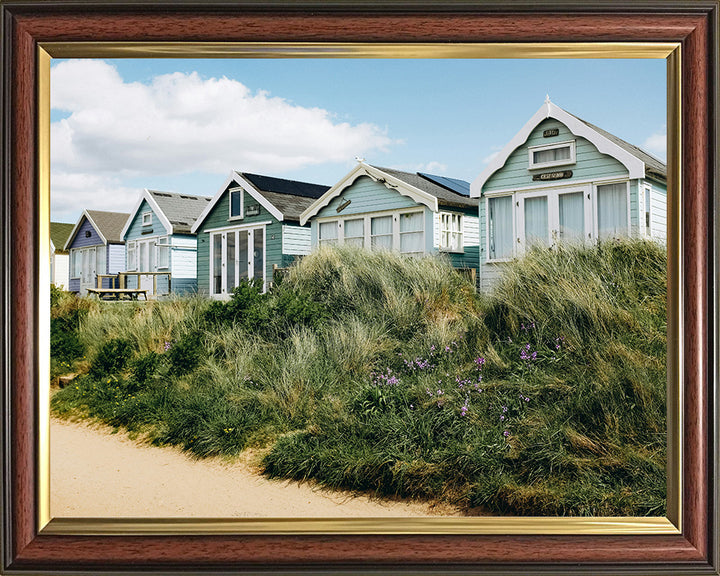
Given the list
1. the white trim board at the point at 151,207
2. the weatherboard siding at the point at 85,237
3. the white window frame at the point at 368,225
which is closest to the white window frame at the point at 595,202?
the white window frame at the point at 368,225

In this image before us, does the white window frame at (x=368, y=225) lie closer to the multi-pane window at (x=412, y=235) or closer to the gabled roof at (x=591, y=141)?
the multi-pane window at (x=412, y=235)

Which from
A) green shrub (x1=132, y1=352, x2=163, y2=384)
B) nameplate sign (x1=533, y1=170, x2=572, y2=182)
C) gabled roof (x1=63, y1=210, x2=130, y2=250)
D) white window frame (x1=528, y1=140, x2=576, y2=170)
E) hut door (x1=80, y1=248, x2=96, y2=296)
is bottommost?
green shrub (x1=132, y1=352, x2=163, y2=384)

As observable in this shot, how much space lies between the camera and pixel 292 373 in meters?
4.88

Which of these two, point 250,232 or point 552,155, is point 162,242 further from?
point 552,155

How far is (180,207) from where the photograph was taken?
414cm

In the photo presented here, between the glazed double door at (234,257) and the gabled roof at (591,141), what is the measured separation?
2.27m

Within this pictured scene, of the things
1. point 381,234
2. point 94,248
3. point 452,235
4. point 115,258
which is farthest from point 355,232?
point 94,248

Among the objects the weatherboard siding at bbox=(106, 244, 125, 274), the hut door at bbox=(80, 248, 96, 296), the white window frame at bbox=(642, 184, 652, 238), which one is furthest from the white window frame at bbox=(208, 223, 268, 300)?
the white window frame at bbox=(642, 184, 652, 238)

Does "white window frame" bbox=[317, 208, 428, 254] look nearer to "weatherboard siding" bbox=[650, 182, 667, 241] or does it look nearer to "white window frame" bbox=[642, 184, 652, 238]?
"white window frame" bbox=[642, 184, 652, 238]

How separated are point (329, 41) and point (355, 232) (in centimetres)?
399

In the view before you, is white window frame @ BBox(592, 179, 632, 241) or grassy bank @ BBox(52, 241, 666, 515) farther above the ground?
white window frame @ BBox(592, 179, 632, 241)

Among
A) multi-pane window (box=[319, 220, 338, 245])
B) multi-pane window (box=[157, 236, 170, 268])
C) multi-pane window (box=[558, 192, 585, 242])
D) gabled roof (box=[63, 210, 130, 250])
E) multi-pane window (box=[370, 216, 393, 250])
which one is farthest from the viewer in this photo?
multi-pane window (box=[370, 216, 393, 250])

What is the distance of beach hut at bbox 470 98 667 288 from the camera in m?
3.65

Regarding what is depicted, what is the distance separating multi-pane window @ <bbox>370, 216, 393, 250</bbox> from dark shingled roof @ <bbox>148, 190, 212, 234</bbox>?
9.19 ft
